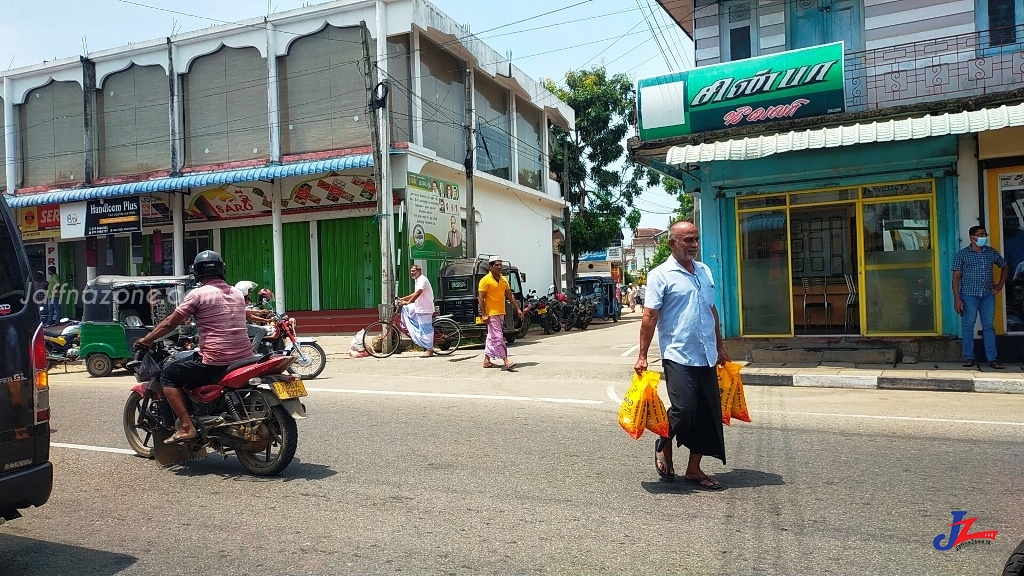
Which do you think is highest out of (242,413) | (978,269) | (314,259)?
(314,259)

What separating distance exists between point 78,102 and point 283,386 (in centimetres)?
2267

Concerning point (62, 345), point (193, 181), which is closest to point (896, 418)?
point (62, 345)

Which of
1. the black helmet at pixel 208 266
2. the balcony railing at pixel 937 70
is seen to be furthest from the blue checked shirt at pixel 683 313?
the balcony railing at pixel 937 70

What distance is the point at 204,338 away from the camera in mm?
5777

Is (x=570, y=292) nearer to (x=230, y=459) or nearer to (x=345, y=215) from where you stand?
(x=345, y=215)

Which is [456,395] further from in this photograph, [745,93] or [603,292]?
[603,292]

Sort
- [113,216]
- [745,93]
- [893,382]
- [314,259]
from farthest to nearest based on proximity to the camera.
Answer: [113,216], [314,259], [745,93], [893,382]

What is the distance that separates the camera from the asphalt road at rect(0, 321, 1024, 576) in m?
3.96

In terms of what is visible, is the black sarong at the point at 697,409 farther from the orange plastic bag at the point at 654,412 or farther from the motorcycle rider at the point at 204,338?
the motorcycle rider at the point at 204,338

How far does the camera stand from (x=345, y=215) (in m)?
21.3

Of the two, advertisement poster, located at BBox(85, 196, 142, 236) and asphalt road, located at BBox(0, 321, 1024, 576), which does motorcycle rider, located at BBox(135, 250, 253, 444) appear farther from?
advertisement poster, located at BBox(85, 196, 142, 236)

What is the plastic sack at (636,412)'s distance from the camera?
16.7 feet

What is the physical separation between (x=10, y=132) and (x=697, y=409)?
2723cm

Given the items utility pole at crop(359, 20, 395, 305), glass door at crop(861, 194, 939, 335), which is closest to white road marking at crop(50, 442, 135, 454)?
utility pole at crop(359, 20, 395, 305)
